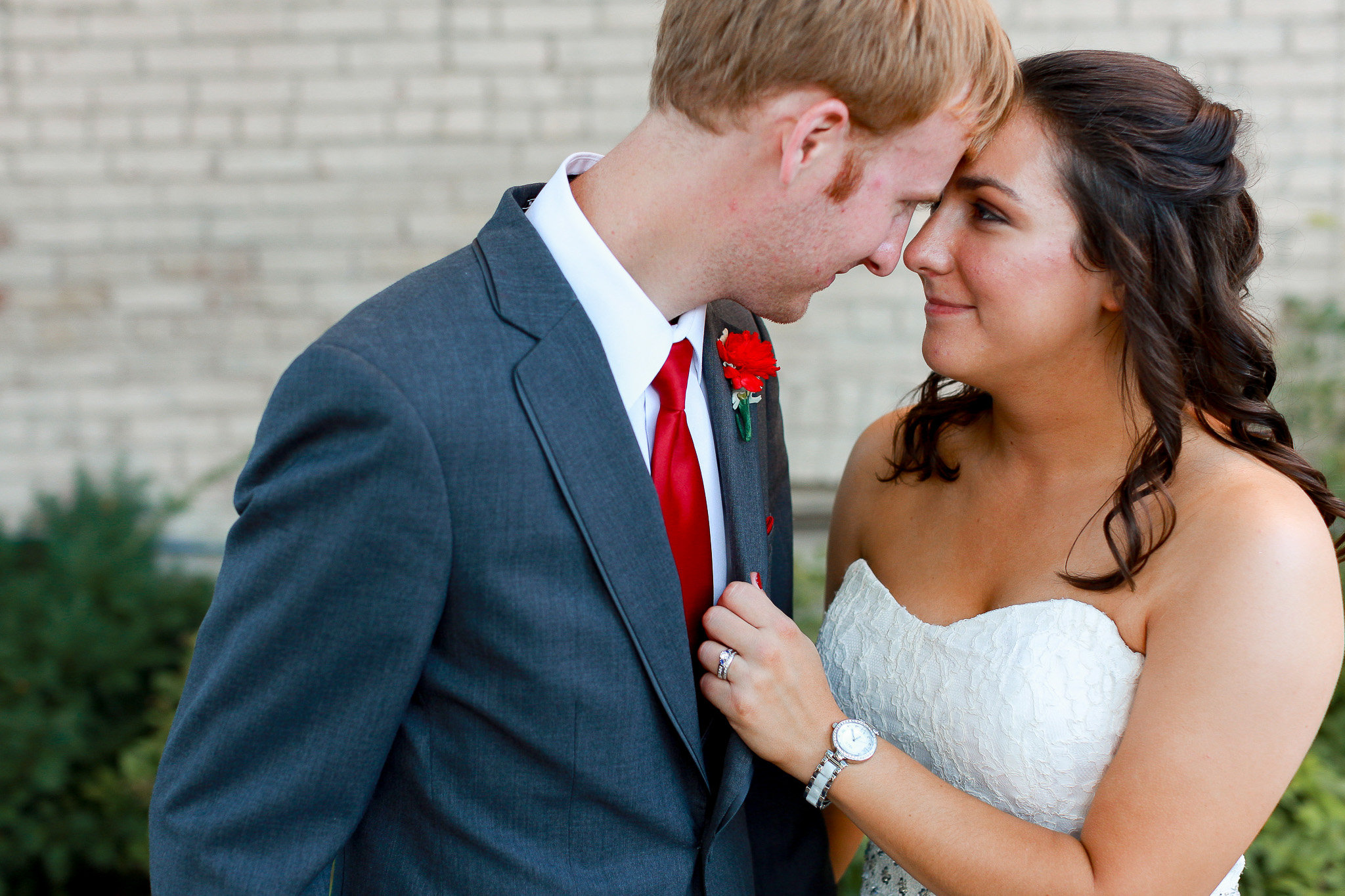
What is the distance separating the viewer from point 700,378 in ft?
5.82

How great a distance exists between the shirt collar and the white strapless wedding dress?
Result: 78 centimetres

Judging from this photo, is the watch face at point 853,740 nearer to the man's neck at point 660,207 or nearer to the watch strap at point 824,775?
the watch strap at point 824,775

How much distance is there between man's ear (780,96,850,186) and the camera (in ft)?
4.84

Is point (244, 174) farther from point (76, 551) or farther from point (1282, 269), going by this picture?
point (1282, 269)

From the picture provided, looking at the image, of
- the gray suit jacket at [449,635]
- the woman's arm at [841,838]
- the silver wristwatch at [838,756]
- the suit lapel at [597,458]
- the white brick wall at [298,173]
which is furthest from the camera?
the white brick wall at [298,173]

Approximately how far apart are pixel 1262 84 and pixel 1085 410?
284 cm

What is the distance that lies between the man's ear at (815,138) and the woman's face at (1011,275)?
360 mm

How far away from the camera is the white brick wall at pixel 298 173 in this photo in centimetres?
393

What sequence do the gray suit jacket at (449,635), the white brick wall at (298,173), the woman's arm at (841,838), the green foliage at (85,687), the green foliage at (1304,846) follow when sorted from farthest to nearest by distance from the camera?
the white brick wall at (298,173) < the green foliage at (85,687) < the green foliage at (1304,846) < the woman's arm at (841,838) < the gray suit jacket at (449,635)

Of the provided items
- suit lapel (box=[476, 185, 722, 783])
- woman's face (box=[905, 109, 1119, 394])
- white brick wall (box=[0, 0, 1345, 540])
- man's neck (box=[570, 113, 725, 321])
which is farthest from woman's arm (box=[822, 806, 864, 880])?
white brick wall (box=[0, 0, 1345, 540])

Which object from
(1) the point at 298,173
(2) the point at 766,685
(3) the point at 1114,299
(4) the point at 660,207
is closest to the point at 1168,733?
(2) the point at 766,685

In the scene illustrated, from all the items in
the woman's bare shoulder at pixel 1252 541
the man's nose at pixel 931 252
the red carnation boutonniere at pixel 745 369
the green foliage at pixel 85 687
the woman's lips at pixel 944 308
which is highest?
the man's nose at pixel 931 252

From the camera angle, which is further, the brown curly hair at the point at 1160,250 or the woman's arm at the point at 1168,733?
the brown curly hair at the point at 1160,250

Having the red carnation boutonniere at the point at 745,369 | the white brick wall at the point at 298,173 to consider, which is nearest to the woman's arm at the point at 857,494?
the red carnation boutonniere at the point at 745,369
